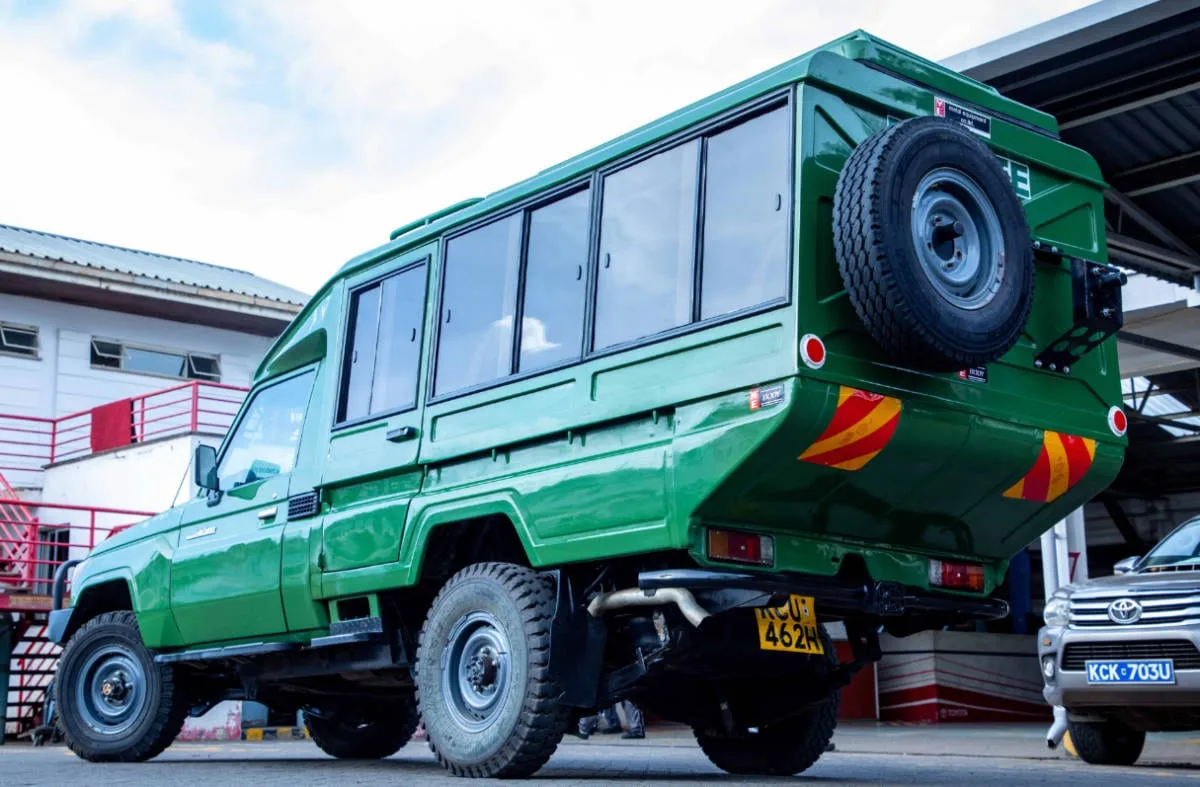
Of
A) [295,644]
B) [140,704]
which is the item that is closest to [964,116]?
[295,644]

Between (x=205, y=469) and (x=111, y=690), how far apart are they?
1.80 meters

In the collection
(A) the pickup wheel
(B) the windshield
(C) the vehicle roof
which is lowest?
(A) the pickup wheel

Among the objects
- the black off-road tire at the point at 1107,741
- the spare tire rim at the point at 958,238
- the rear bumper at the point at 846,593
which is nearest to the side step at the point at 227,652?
the rear bumper at the point at 846,593

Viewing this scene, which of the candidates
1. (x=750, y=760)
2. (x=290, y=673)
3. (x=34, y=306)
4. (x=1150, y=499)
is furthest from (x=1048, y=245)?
(x=1150, y=499)

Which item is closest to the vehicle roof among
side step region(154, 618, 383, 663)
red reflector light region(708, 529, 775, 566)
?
red reflector light region(708, 529, 775, 566)

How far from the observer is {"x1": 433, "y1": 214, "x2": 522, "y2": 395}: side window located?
7.23 metres

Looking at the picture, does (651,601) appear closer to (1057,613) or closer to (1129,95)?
(1057,613)

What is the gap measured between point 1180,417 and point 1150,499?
4660 mm

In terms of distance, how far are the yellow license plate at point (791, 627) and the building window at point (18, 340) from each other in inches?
742

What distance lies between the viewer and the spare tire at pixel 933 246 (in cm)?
574

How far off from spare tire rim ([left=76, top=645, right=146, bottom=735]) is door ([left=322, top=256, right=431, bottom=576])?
2.56 metres

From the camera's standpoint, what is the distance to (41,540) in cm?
2038

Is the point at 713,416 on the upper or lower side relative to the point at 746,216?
lower

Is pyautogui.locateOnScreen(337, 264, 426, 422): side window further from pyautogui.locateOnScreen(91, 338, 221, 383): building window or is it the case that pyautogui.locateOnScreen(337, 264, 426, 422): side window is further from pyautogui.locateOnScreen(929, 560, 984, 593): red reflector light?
pyautogui.locateOnScreen(91, 338, 221, 383): building window
